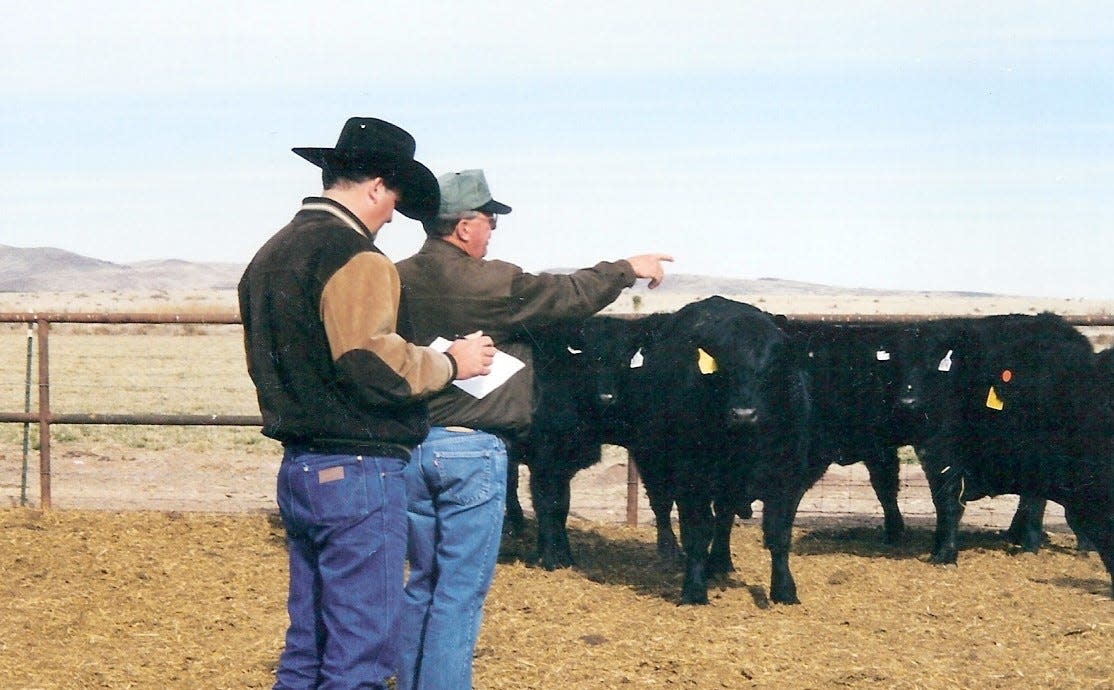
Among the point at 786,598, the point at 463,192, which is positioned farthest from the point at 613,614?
the point at 463,192

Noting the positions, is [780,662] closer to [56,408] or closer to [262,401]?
[262,401]

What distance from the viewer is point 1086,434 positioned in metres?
7.90

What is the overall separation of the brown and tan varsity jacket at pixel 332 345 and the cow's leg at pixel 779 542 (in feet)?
13.8

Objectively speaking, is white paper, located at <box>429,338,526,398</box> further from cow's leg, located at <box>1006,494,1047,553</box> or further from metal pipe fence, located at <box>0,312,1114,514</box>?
cow's leg, located at <box>1006,494,1047,553</box>

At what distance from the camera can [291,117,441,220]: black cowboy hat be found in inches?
148

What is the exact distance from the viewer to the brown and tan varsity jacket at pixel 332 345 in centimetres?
352

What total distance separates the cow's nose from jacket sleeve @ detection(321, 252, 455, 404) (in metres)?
3.83

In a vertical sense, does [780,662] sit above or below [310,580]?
below

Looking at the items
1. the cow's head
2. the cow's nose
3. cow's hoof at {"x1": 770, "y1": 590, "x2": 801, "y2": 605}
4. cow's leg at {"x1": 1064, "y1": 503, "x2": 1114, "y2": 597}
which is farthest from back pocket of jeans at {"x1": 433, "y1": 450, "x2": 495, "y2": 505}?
the cow's head

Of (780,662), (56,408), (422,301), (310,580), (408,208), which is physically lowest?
(56,408)

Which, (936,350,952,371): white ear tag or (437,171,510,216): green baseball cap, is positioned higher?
(437,171,510,216): green baseball cap

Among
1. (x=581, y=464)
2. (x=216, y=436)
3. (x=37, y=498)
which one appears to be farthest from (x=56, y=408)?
(x=581, y=464)

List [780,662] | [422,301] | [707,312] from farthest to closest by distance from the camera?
[707,312] < [780,662] < [422,301]

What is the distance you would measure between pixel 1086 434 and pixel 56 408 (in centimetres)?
1751
